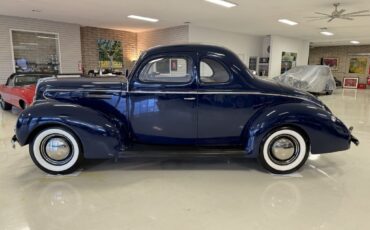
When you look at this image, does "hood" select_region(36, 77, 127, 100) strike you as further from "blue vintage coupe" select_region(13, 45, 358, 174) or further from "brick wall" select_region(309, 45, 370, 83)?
"brick wall" select_region(309, 45, 370, 83)

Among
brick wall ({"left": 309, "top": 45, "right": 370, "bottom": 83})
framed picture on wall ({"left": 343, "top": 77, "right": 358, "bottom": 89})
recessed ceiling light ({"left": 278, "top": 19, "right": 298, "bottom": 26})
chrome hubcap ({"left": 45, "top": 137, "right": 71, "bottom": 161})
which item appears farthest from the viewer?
brick wall ({"left": 309, "top": 45, "right": 370, "bottom": 83})

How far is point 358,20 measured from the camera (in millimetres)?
9422

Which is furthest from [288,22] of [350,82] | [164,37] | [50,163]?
[350,82]

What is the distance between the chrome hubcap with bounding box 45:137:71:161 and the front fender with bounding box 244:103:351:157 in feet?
7.08

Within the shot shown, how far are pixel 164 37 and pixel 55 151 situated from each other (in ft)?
30.9

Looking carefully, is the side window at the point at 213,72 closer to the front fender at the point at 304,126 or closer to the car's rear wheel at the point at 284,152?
the front fender at the point at 304,126

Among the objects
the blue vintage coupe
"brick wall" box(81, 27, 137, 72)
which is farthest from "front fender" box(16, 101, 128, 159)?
"brick wall" box(81, 27, 137, 72)

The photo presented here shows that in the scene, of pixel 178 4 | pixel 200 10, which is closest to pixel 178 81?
pixel 178 4

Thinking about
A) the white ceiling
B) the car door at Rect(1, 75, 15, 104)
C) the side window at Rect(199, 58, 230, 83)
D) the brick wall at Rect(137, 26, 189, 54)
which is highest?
the white ceiling

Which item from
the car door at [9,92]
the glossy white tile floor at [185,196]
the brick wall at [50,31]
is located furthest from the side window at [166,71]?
the brick wall at [50,31]

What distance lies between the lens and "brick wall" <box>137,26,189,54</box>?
10.8m

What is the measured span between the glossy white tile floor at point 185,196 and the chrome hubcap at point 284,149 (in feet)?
0.69

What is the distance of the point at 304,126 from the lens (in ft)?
10.0

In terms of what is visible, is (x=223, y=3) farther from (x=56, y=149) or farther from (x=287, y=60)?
(x=287, y=60)
